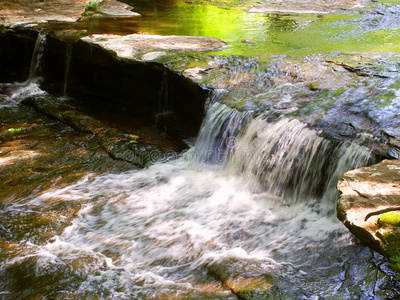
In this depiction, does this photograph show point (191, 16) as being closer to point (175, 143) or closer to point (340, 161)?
point (175, 143)

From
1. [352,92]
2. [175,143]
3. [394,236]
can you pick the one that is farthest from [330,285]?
[175,143]

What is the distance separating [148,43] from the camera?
7.37 meters

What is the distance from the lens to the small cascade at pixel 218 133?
527 cm

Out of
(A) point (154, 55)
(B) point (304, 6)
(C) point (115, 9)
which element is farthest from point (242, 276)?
(C) point (115, 9)

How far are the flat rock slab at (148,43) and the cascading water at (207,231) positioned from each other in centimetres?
208

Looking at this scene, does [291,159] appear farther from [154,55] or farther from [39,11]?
[39,11]

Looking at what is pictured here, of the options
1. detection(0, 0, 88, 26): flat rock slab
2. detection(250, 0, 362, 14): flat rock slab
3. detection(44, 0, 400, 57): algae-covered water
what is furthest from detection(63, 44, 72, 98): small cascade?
detection(250, 0, 362, 14): flat rock slab

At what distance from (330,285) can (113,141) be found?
13.9ft

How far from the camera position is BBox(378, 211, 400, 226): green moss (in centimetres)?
266

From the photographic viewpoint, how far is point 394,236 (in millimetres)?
2564

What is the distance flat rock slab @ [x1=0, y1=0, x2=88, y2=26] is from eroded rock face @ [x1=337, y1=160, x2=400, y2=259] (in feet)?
29.9

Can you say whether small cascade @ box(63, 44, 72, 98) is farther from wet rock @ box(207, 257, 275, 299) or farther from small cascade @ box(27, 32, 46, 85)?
wet rock @ box(207, 257, 275, 299)

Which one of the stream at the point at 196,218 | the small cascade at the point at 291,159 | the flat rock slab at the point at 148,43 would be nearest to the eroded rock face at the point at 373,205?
the stream at the point at 196,218

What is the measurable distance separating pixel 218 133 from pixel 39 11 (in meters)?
8.07
